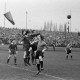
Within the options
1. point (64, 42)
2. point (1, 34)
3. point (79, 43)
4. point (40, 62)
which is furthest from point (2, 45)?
point (40, 62)

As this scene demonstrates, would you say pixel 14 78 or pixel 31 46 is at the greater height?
pixel 31 46

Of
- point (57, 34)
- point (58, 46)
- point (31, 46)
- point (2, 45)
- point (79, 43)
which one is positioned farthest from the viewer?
point (57, 34)

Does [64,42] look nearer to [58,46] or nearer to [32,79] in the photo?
[58,46]

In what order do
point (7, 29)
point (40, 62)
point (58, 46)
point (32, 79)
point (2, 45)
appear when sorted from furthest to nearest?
point (7, 29) < point (58, 46) < point (2, 45) < point (40, 62) < point (32, 79)

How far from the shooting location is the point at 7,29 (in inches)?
2616

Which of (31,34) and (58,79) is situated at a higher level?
(31,34)

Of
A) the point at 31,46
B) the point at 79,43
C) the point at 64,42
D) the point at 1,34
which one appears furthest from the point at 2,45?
the point at 31,46

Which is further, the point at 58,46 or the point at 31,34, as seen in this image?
the point at 58,46

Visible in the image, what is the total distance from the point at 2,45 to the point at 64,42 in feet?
50.5

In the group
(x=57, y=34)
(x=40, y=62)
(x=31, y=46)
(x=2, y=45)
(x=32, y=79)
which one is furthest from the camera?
(x=57, y=34)

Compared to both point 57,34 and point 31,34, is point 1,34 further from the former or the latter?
point 31,34

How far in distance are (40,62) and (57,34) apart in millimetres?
57058

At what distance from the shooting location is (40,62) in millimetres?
14117

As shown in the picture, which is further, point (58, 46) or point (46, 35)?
point (46, 35)
